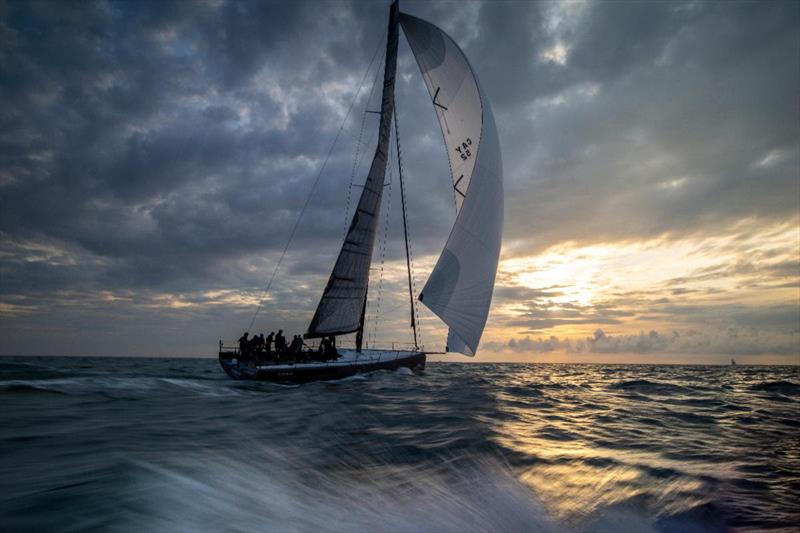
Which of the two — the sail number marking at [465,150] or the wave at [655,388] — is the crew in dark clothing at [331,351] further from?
the wave at [655,388]

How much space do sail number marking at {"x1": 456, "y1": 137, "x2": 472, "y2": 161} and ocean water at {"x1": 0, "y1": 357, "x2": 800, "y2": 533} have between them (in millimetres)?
15895

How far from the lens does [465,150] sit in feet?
74.3

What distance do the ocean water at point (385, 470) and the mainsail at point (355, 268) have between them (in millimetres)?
13868

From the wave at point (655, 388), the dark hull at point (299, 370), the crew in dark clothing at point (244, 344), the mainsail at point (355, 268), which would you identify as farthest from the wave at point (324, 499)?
the mainsail at point (355, 268)

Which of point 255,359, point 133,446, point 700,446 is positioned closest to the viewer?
point 133,446

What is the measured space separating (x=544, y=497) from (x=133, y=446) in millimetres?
5745

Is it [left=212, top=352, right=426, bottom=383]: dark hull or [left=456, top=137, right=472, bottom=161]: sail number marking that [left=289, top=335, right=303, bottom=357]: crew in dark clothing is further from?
[left=456, top=137, right=472, bottom=161]: sail number marking

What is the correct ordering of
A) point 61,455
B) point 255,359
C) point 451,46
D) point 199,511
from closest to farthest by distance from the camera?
point 199,511
point 61,455
point 255,359
point 451,46

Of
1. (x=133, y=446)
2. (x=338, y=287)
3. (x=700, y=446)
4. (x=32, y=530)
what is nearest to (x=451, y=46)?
(x=338, y=287)

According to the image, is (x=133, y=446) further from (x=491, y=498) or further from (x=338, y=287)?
(x=338, y=287)

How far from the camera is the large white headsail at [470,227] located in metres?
17.5

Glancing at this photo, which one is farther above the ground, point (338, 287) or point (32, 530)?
point (338, 287)

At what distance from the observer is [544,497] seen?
4316 millimetres

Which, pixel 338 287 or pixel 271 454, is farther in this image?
pixel 338 287
